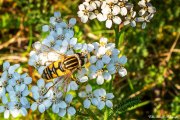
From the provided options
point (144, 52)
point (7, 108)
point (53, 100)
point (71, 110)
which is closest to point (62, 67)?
point (53, 100)

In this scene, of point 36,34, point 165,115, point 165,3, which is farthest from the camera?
point 36,34

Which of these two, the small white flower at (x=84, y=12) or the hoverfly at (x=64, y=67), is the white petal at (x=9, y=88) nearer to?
the hoverfly at (x=64, y=67)

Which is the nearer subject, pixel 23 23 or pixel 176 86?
pixel 176 86

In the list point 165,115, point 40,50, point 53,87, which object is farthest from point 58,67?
point 165,115

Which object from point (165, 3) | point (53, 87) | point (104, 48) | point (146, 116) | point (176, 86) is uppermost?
point (165, 3)

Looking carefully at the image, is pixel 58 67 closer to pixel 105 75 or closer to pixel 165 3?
pixel 105 75

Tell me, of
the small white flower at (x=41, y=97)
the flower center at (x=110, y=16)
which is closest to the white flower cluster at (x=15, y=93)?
the small white flower at (x=41, y=97)

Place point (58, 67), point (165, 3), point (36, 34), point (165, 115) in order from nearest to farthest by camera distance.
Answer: point (58, 67)
point (165, 115)
point (165, 3)
point (36, 34)

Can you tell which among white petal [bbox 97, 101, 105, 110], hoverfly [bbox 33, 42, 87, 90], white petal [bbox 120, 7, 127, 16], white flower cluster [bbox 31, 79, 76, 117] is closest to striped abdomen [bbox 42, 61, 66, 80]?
hoverfly [bbox 33, 42, 87, 90]
